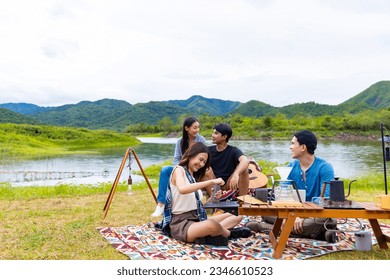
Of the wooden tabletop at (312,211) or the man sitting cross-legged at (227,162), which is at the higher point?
the man sitting cross-legged at (227,162)

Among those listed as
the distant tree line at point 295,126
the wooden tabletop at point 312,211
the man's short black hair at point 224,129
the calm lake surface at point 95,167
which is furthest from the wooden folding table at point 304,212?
the distant tree line at point 295,126

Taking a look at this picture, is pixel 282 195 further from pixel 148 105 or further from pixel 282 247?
pixel 148 105

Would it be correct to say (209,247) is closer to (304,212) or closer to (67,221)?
(304,212)

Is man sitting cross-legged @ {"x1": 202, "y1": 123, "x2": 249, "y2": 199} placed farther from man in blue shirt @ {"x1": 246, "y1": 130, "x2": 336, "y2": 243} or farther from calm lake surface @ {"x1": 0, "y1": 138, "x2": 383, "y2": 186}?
calm lake surface @ {"x1": 0, "y1": 138, "x2": 383, "y2": 186}

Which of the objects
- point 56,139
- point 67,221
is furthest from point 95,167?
point 56,139

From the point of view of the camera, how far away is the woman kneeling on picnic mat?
133 inches

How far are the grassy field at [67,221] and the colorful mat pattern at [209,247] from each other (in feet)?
0.38

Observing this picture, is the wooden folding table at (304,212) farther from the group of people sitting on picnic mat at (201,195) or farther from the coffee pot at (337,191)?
the group of people sitting on picnic mat at (201,195)

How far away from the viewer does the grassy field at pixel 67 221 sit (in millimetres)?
3365

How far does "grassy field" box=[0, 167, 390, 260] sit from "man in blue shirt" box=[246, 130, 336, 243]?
344mm

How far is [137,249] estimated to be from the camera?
134 inches

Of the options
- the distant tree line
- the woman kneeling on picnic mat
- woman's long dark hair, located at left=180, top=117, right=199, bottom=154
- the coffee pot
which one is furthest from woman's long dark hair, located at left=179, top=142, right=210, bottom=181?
the distant tree line
